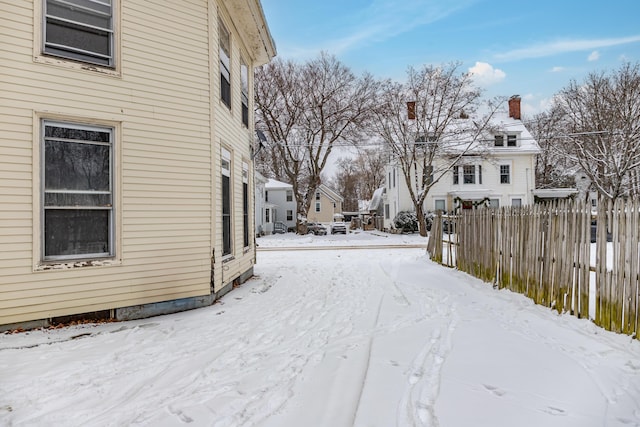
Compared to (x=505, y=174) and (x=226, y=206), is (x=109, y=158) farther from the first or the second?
(x=505, y=174)

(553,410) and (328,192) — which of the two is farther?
(328,192)

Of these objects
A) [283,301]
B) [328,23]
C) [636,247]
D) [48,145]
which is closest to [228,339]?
[283,301]

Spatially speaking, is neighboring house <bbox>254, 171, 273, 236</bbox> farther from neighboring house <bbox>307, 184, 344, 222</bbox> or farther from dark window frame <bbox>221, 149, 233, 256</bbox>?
dark window frame <bbox>221, 149, 233, 256</bbox>

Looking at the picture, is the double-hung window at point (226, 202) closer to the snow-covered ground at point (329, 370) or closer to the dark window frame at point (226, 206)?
the dark window frame at point (226, 206)

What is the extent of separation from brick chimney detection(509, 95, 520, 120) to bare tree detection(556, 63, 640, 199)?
8.86 ft

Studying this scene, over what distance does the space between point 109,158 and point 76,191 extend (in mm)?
612

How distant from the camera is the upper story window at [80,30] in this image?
17.2ft

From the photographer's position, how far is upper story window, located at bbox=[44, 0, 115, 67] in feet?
17.2

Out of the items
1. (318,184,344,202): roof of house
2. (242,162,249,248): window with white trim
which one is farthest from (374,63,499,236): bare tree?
(318,184,344,202): roof of house

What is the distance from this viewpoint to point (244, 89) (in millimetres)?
9539

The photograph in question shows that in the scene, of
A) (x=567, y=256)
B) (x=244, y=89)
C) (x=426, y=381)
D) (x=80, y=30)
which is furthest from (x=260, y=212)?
(x=426, y=381)

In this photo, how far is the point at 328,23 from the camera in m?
17.1

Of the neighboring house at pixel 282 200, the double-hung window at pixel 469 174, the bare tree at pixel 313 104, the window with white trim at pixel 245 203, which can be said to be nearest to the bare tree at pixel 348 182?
the neighboring house at pixel 282 200

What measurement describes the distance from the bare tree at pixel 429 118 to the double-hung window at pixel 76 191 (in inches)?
921
